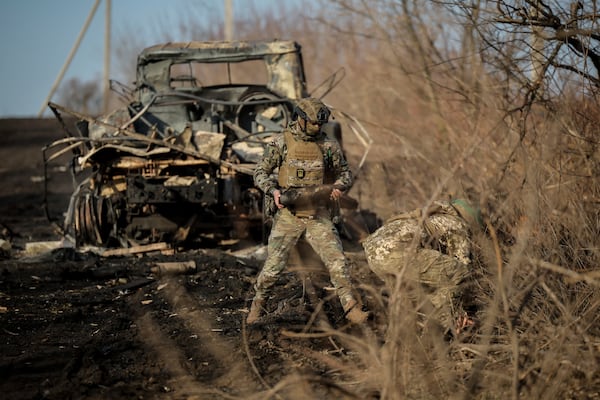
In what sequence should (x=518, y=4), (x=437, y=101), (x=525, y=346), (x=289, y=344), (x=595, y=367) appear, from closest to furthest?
(x=595, y=367) → (x=525, y=346) → (x=289, y=344) → (x=518, y=4) → (x=437, y=101)

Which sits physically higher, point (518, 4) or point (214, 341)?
point (518, 4)

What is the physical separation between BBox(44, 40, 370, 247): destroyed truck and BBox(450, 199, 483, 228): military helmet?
3.61 m

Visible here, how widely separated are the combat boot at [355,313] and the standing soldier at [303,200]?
103 millimetres

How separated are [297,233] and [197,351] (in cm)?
121

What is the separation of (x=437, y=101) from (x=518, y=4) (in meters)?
5.36

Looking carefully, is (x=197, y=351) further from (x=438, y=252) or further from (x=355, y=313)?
(x=438, y=252)

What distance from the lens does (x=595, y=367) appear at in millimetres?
3746

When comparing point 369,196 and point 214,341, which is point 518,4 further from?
point 369,196

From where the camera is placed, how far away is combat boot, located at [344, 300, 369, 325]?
5.37 metres

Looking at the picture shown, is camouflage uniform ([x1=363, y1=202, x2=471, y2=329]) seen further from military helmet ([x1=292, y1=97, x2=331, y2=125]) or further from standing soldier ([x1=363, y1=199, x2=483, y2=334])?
military helmet ([x1=292, y1=97, x2=331, y2=125])

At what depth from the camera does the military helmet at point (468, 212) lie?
5.13 m

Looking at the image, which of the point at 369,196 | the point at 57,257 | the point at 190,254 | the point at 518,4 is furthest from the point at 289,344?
the point at 369,196

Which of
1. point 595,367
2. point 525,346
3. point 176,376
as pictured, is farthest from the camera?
point 176,376

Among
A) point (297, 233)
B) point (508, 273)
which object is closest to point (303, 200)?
point (297, 233)
